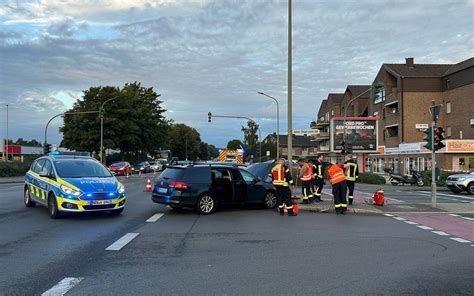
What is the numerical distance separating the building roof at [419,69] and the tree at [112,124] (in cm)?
3517

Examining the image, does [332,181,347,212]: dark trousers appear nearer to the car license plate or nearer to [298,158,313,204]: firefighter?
[298,158,313,204]: firefighter

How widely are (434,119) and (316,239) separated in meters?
9.10

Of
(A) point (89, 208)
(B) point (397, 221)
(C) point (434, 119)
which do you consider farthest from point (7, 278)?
(C) point (434, 119)

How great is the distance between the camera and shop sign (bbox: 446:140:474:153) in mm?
44031

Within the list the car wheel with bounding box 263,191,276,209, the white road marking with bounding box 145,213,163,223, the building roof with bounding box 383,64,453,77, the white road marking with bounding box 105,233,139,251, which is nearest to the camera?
the white road marking with bounding box 105,233,139,251

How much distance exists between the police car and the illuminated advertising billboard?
3684cm

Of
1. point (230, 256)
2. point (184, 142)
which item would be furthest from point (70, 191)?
point (184, 142)

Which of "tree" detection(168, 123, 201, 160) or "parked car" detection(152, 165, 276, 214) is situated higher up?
"tree" detection(168, 123, 201, 160)

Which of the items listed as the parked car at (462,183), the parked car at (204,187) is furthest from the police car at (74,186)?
the parked car at (462,183)

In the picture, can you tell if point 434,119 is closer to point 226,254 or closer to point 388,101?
point 226,254

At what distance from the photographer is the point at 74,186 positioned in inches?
436

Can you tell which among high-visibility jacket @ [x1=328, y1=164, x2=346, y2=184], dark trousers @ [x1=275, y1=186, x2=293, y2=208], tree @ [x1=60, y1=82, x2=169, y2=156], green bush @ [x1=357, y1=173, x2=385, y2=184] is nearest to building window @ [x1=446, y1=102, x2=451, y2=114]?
green bush @ [x1=357, y1=173, x2=385, y2=184]

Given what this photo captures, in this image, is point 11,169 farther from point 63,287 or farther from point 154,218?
point 63,287

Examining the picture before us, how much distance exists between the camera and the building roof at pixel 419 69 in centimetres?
5950
